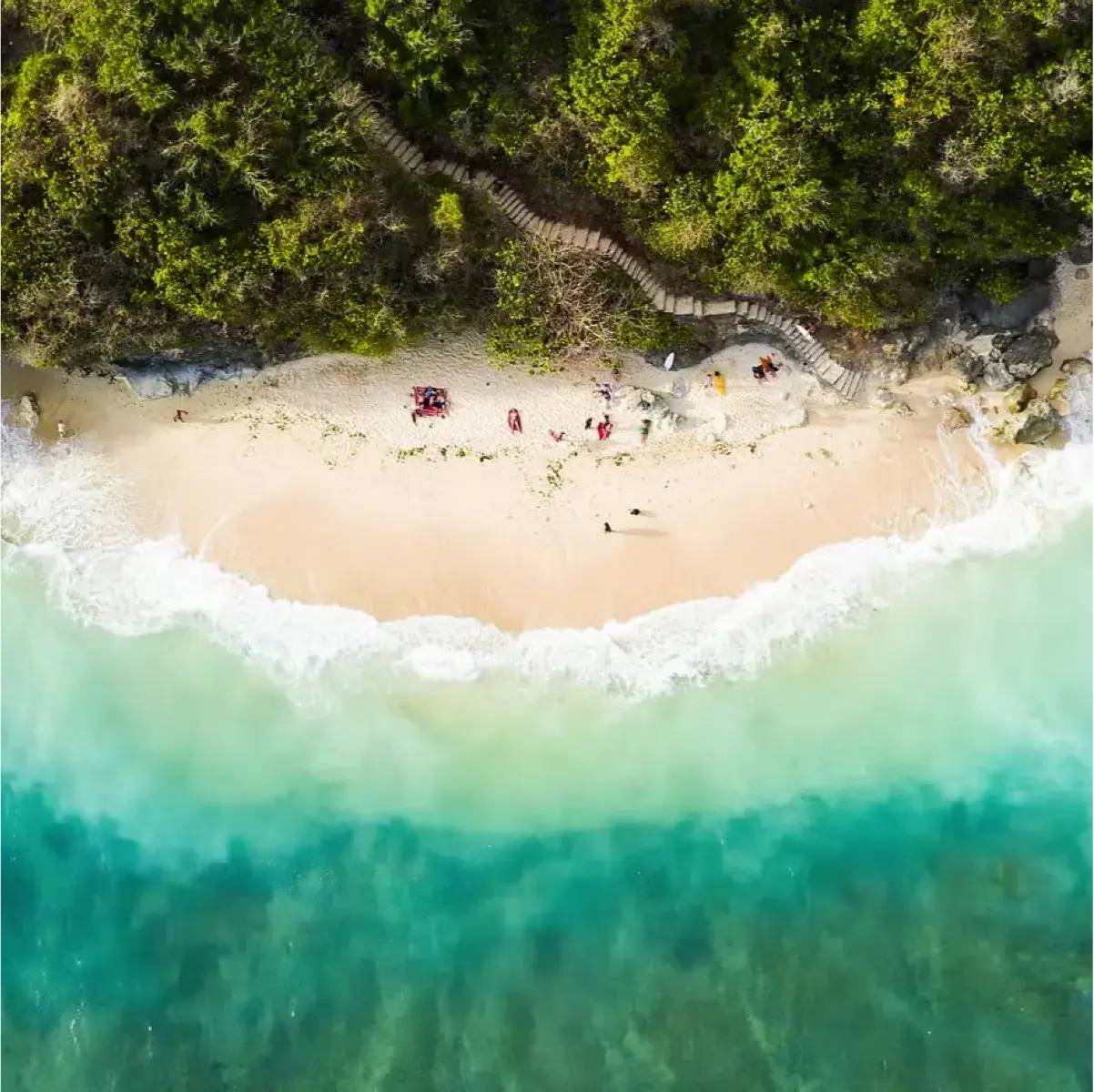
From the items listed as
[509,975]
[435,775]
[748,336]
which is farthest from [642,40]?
[509,975]

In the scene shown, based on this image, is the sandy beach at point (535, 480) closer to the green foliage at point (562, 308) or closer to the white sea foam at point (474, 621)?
the white sea foam at point (474, 621)

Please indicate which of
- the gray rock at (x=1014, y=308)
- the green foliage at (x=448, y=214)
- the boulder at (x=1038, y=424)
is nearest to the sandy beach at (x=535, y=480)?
the boulder at (x=1038, y=424)

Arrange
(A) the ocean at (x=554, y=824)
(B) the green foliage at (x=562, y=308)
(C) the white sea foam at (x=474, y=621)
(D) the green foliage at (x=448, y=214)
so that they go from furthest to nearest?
(C) the white sea foam at (x=474, y=621) → (A) the ocean at (x=554, y=824) → (B) the green foliage at (x=562, y=308) → (D) the green foliage at (x=448, y=214)

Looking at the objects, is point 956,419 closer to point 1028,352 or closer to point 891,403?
point 891,403

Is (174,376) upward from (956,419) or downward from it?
downward

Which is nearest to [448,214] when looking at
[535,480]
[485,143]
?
[485,143]

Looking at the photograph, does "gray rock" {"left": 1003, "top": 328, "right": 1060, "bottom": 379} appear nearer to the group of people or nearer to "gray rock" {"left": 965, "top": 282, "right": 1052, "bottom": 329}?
"gray rock" {"left": 965, "top": 282, "right": 1052, "bottom": 329}

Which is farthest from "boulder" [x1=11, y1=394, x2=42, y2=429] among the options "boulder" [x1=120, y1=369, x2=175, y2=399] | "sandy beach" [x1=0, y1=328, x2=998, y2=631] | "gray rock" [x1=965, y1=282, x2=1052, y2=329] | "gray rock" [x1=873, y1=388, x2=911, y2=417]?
"gray rock" [x1=965, y1=282, x2=1052, y2=329]
